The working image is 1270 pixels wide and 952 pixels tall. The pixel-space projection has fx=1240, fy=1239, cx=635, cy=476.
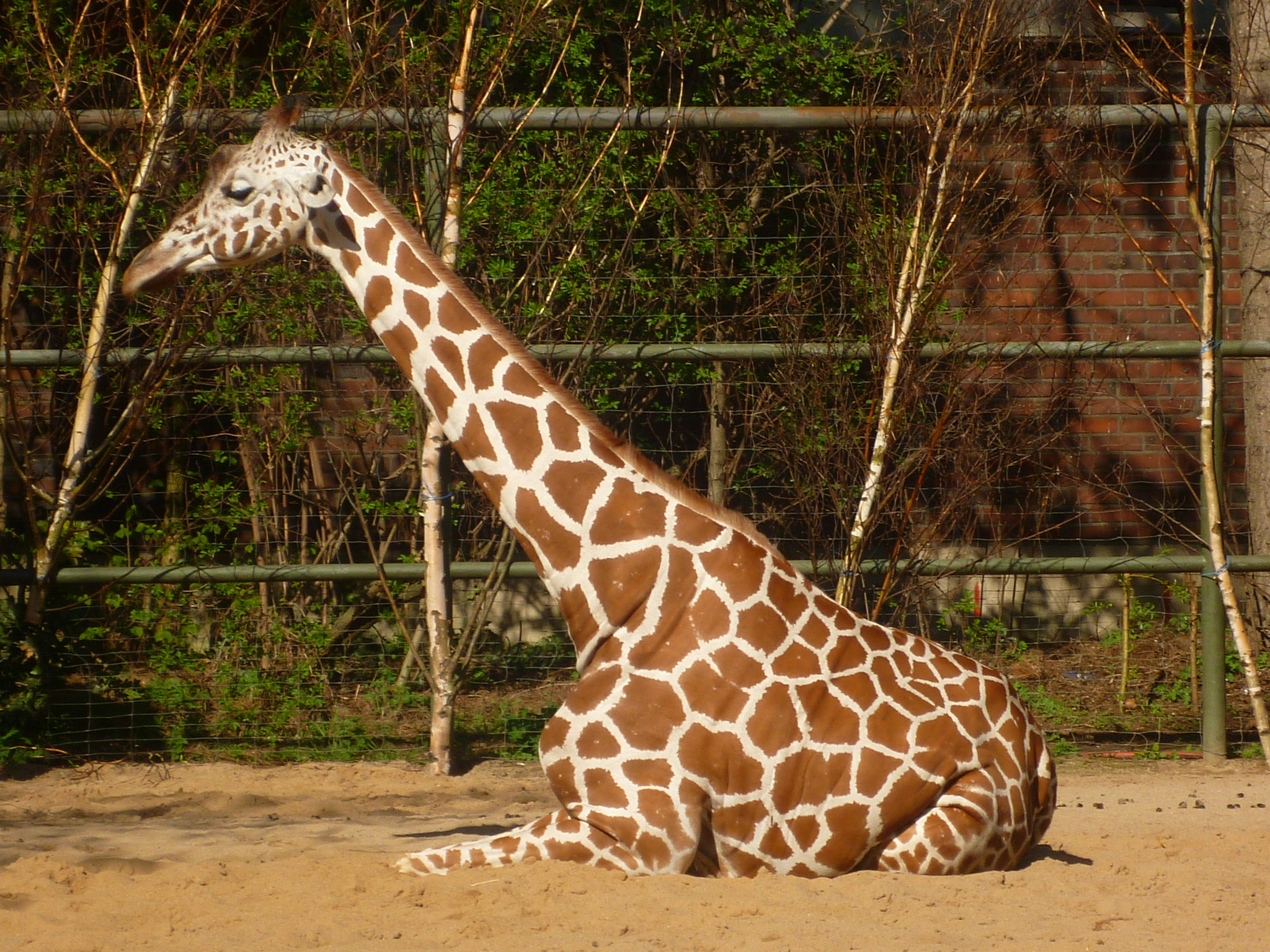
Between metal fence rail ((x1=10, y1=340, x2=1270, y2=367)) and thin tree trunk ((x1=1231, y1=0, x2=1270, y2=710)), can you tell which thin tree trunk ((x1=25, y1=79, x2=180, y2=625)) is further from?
thin tree trunk ((x1=1231, y1=0, x2=1270, y2=710))

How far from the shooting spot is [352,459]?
554 cm

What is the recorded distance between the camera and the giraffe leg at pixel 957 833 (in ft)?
10.4

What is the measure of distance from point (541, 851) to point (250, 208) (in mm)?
1940

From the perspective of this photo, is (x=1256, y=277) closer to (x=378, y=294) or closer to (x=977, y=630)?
(x=977, y=630)

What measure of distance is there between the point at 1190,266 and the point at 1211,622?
2.20 metres

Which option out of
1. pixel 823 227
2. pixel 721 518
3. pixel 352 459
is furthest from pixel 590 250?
pixel 721 518

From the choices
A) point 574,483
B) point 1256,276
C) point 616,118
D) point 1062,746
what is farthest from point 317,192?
point 1256,276

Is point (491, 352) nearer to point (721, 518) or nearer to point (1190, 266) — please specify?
point (721, 518)

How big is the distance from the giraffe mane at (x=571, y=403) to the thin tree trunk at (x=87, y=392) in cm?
190

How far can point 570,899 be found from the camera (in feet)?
9.68

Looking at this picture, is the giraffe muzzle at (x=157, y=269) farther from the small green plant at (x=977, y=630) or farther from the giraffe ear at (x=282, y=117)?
the small green plant at (x=977, y=630)

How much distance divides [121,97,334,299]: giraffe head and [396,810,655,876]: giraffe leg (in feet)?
5.65

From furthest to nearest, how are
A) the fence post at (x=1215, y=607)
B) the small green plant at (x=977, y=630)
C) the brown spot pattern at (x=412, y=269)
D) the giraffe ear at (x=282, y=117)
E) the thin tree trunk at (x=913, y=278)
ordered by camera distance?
the small green plant at (x=977, y=630), the fence post at (x=1215, y=607), the thin tree trunk at (x=913, y=278), the giraffe ear at (x=282, y=117), the brown spot pattern at (x=412, y=269)

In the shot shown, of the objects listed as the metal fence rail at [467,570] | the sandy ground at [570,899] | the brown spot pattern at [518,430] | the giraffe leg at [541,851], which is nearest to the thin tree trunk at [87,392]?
the metal fence rail at [467,570]
